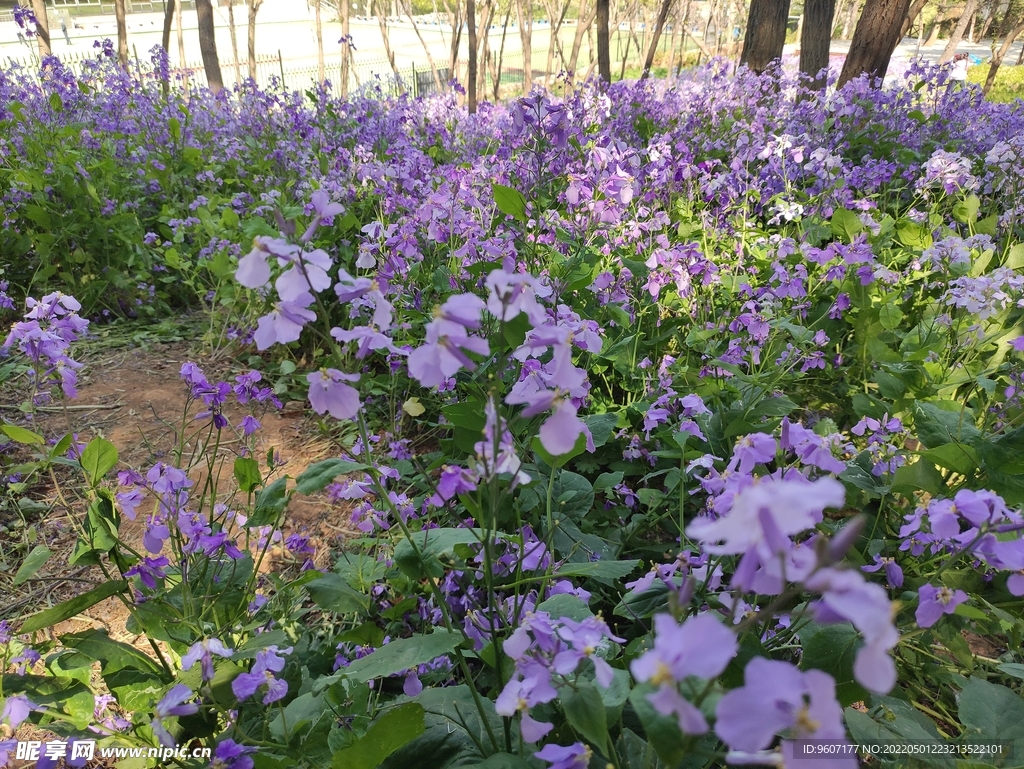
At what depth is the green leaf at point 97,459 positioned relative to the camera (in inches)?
46.4

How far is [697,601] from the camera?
976 mm

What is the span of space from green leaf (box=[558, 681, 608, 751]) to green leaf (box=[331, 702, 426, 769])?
0.23 metres

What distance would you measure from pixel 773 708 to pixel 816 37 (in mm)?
6514

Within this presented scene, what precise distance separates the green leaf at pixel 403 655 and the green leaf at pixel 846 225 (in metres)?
2.04

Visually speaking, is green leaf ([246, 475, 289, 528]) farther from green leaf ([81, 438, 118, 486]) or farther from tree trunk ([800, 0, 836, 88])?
tree trunk ([800, 0, 836, 88])

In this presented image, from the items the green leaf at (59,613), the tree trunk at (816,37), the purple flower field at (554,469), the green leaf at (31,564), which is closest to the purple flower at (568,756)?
the purple flower field at (554,469)

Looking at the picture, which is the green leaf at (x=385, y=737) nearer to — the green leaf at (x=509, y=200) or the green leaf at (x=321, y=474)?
the green leaf at (x=321, y=474)

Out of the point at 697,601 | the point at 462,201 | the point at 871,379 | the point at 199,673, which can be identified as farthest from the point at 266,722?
the point at 871,379

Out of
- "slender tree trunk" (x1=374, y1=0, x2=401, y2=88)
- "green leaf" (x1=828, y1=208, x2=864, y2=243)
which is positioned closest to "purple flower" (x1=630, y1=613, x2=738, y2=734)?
"green leaf" (x1=828, y1=208, x2=864, y2=243)

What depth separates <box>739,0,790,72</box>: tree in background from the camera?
5.62m

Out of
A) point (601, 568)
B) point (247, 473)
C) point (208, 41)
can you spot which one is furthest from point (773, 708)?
point (208, 41)

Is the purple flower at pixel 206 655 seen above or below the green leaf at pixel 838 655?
below

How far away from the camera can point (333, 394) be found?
76 cm

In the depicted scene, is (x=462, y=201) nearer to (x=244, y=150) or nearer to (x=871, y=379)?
(x=871, y=379)
